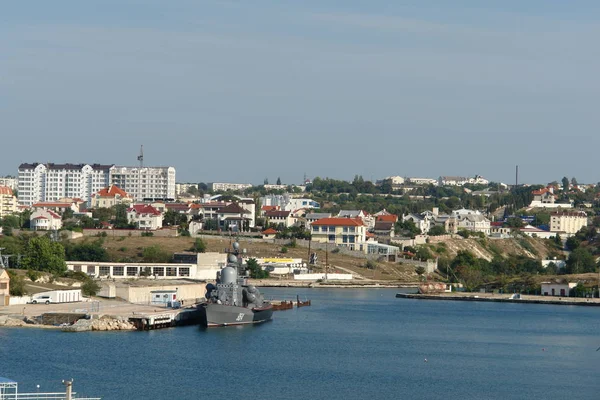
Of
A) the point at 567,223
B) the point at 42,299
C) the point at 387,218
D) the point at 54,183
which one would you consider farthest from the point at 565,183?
the point at 42,299

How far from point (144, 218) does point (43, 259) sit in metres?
29.1

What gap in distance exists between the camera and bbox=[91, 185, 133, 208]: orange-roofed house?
9981cm

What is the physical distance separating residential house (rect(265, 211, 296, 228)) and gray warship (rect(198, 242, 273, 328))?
47.7 meters

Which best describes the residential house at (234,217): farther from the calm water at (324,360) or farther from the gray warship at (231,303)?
the gray warship at (231,303)

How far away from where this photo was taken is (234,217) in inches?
3521

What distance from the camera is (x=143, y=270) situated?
65375 millimetres

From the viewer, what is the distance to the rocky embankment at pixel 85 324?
4009 cm

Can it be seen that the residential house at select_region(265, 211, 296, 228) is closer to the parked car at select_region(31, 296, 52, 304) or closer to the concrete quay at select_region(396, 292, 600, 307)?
the concrete quay at select_region(396, 292, 600, 307)

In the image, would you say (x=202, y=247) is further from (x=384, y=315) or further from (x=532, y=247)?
(x=532, y=247)

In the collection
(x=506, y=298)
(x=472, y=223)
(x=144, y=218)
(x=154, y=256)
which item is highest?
(x=144, y=218)

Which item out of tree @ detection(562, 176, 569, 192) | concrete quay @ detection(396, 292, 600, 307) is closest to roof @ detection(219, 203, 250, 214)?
concrete quay @ detection(396, 292, 600, 307)

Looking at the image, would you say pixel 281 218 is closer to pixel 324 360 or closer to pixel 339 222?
pixel 339 222

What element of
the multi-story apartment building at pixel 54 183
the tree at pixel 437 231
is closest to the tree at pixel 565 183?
the tree at pixel 437 231

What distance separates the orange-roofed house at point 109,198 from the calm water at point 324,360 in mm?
51492
